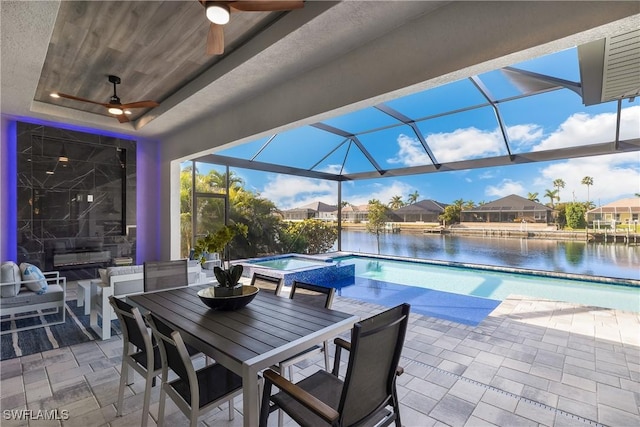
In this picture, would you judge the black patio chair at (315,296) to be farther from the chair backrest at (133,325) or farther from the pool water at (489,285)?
the pool water at (489,285)

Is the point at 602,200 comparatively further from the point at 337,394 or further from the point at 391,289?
the point at 337,394

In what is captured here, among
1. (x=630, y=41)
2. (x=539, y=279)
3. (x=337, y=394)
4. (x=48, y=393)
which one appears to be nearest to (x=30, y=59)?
(x=48, y=393)

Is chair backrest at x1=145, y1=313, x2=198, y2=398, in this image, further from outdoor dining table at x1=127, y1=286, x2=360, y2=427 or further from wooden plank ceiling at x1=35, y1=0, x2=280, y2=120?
wooden plank ceiling at x1=35, y1=0, x2=280, y2=120

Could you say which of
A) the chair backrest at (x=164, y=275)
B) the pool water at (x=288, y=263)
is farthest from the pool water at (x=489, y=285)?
the chair backrest at (x=164, y=275)

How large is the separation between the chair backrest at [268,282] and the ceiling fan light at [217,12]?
2167mm

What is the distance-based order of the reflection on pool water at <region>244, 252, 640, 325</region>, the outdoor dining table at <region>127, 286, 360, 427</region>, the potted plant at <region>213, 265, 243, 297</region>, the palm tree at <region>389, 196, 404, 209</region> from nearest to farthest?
the outdoor dining table at <region>127, 286, 360, 427</region>
the potted plant at <region>213, 265, 243, 297</region>
the reflection on pool water at <region>244, 252, 640, 325</region>
the palm tree at <region>389, 196, 404, 209</region>

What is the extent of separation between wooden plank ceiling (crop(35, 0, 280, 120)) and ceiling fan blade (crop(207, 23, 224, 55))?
1.56 feet

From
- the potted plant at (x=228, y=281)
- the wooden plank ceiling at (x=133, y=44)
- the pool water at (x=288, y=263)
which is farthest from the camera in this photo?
the pool water at (x=288, y=263)

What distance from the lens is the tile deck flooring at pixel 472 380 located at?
2.11 metres

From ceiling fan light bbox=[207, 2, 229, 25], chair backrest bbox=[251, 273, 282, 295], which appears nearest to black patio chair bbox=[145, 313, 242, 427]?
chair backrest bbox=[251, 273, 282, 295]

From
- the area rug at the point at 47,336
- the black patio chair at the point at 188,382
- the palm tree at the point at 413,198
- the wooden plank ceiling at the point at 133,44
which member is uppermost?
the wooden plank ceiling at the point at 133,44

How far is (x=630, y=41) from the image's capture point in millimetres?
2230

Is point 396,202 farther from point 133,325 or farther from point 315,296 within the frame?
point 133,325

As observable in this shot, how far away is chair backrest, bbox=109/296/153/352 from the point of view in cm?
183
